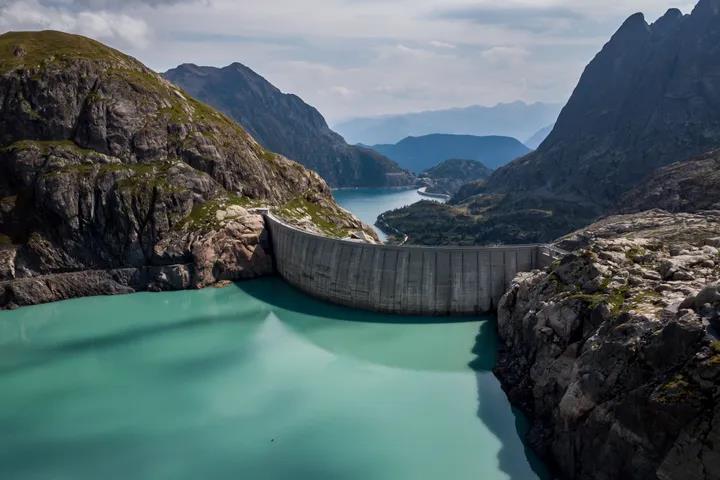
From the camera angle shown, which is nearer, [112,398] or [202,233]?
[112,398]

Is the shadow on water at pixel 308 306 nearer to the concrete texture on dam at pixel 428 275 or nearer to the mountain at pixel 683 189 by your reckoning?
the concrete texture on dam at pixel 428 275

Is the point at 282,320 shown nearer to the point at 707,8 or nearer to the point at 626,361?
the point at 626,361

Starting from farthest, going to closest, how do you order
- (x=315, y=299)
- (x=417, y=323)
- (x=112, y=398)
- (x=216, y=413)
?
(x=315, y=299) < (x=417, y=323) < (x=112, y=398) < (x=216, y=413)

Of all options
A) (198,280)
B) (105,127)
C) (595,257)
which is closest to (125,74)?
(105,127)

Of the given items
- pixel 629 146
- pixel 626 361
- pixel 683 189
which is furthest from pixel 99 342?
pixel 629 146

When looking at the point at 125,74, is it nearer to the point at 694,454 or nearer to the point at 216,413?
the point at 216,413

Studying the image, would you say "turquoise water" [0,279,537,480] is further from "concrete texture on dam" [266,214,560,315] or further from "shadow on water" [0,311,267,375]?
"concrete texture on dam" [266,214,560,315]
